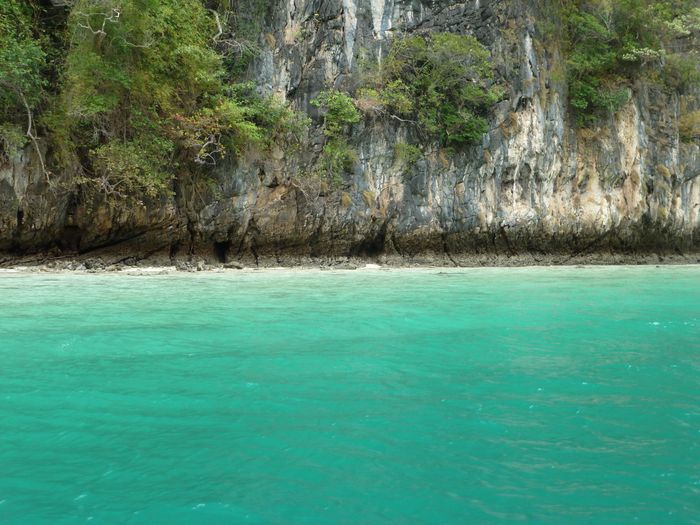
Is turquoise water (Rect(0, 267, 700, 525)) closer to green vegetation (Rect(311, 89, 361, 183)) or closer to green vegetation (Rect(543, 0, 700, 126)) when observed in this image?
green vegetation (Rect(311, 89, 361, 183))

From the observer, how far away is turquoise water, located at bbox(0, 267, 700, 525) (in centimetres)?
228

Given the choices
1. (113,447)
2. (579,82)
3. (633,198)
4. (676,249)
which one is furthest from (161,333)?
(676,249)

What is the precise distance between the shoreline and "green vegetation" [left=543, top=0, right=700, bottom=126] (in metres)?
5.43

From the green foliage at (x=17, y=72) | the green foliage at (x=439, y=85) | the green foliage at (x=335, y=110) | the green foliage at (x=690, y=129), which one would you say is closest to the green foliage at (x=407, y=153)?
the green foliage at (x=439, y=85)

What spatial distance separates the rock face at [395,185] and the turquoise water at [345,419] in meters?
8.75

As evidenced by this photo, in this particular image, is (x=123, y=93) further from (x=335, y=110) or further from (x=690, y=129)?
(x=690, y=129)

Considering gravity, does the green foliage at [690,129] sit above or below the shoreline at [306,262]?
above

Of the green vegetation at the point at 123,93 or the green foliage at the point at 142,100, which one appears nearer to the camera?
the green vegetation at the point at 123,93

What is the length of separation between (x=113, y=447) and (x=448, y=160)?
17465 mm

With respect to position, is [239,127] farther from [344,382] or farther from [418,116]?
[344,382]

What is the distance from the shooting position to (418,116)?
18594 millimetres

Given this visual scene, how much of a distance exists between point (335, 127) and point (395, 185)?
106 inches

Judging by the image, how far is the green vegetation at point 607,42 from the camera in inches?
822

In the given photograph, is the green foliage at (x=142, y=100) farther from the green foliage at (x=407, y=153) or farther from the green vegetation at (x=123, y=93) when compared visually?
the green foliage at (x=407, y=153)
